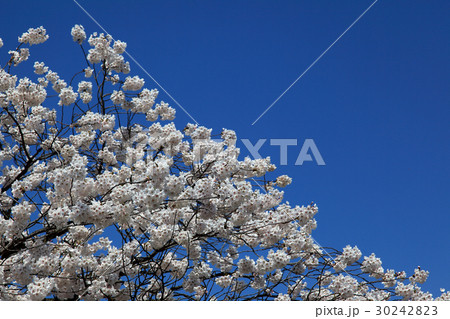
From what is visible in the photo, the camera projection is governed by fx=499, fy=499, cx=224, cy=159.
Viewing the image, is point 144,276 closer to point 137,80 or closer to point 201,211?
point 201,211

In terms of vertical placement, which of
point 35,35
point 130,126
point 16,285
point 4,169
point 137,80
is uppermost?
point 35,35

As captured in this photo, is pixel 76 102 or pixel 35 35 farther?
pixel 35 35

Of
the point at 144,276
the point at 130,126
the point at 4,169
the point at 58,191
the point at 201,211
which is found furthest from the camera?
the point at 130,126

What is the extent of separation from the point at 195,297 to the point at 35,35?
238 inches

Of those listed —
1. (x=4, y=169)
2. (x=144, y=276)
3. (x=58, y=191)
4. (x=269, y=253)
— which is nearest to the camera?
(x=58, y=191)

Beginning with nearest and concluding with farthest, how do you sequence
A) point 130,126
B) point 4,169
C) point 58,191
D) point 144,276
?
point 58,191 < point 144,276 < point 4,169 < point 130,126

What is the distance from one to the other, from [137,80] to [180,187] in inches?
169

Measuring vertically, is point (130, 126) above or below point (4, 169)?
above

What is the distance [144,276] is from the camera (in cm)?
761

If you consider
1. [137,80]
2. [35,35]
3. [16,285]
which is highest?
[35,35]

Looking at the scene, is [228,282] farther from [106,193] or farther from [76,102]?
[76,102]

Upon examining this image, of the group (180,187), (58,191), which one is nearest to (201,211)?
(180,187)

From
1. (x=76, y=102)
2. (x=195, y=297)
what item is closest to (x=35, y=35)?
(x=76, y=102)

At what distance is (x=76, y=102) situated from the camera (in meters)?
8.94
